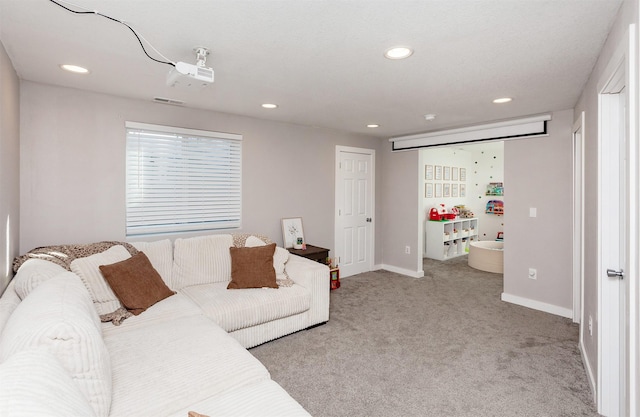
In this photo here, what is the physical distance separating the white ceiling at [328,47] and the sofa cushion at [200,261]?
4.81 ft

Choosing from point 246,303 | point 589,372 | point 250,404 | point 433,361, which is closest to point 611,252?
point 589,372

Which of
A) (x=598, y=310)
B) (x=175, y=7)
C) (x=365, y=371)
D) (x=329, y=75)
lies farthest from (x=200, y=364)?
(x=598, y=310)

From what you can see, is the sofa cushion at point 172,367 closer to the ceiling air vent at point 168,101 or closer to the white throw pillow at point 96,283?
the white throw pillow at point 96,283

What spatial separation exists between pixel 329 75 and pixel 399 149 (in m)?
3.13

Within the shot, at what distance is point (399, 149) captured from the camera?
5.47 metres

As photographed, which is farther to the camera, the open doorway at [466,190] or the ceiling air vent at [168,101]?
the open doorway at [466,190]

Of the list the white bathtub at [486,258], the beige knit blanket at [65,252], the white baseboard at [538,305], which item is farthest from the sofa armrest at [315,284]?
the white bathtub at [486,258]

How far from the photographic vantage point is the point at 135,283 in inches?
102

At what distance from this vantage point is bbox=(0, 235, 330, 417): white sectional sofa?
1.07m

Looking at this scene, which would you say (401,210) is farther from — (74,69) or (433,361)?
(74,69)

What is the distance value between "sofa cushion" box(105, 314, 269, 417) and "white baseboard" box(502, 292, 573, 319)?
3.62 m

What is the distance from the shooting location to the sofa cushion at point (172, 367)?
58.2 inches

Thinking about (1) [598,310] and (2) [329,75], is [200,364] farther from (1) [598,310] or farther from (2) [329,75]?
(1) [598,310]

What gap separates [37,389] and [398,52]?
7.73 feet
